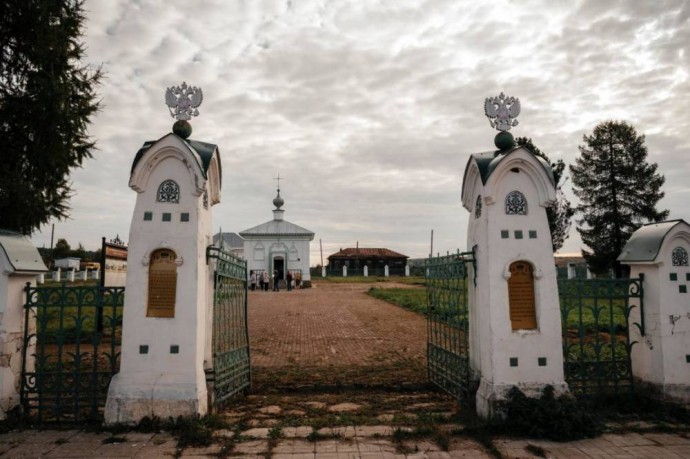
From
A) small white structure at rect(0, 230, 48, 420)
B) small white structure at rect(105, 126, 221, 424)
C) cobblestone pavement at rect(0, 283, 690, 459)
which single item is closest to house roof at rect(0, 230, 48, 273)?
small white structure at rect(0, 230, 48, 420)

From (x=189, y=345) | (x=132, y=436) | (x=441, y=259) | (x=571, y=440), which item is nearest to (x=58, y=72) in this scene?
(x=189, y=345)

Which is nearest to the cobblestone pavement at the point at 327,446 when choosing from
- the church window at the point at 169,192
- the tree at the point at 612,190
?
the church window at the point at 169,192

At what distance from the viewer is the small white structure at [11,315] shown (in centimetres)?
532

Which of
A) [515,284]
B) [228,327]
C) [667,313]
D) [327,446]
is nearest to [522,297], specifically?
[515,284]

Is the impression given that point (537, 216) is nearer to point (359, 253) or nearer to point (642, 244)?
point (642, 244)

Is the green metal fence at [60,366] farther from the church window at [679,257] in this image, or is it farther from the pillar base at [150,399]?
the church window at [679,257]

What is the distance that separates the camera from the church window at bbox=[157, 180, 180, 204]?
5645 millimetres

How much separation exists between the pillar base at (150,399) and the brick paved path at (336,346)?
2147mm

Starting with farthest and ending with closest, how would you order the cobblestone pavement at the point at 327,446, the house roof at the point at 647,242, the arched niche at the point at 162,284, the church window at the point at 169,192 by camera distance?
the house roof at the point at 647,242 → the church window at the point at 169,192 → the arched niche at the point at 162,284 → the cobblestone pavement at the point at 327,446

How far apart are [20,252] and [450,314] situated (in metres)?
5.75

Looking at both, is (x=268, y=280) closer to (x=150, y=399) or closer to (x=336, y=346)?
(x=336, y=346)

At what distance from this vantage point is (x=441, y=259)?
6.84 metres

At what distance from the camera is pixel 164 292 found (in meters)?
5.52

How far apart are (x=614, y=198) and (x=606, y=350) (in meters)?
23.1
